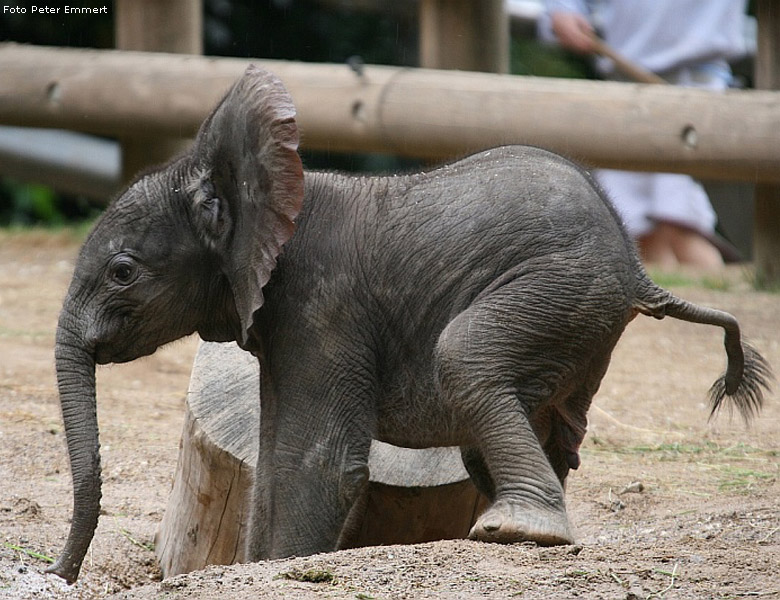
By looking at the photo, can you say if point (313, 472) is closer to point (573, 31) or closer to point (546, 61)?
point (573, 31)

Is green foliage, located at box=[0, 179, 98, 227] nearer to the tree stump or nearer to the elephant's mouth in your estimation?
the tree stump

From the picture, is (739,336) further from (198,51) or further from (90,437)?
(198,51)

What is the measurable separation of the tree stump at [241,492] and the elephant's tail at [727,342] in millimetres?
914

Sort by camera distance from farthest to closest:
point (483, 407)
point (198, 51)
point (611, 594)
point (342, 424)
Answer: point (198, 51)
point (342, 424)
point (483, 407)
point (611, 594)

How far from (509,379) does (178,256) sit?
1.01m

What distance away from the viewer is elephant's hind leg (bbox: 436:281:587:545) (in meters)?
3.56

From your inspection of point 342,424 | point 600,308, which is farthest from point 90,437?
point 600,308

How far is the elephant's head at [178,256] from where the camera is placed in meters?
3.73

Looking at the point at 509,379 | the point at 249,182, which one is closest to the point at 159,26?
the point at 249,182

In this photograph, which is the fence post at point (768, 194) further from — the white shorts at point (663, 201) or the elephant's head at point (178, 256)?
the elephant's head at point (178, 256)

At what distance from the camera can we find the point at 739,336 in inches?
157

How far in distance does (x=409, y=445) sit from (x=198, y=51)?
21.4 ft

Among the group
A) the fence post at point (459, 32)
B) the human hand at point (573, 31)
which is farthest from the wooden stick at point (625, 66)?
the fence post at point (459, 32)

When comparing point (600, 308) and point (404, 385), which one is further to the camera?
point (404, 385)
